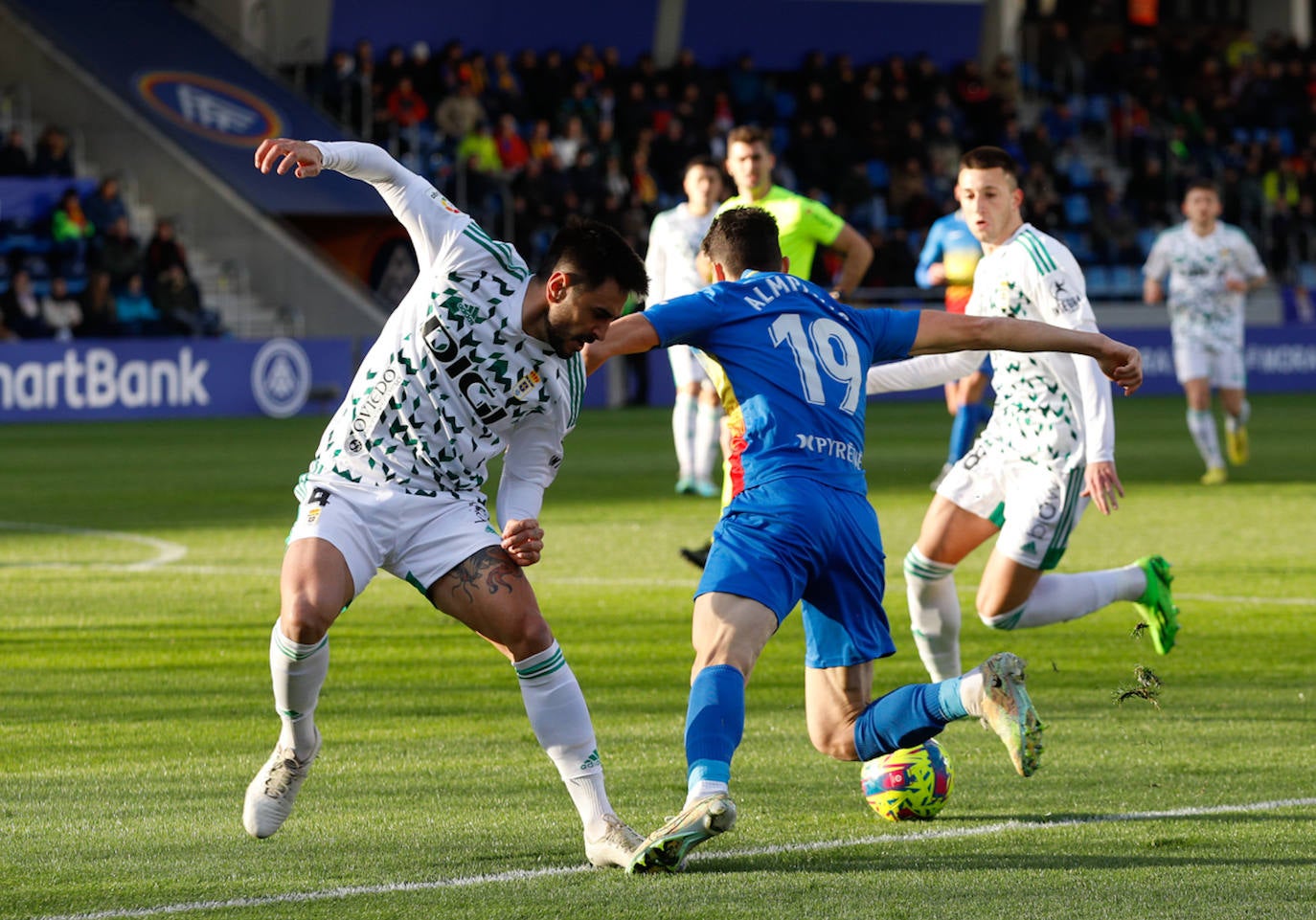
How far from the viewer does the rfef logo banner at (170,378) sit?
23.2m

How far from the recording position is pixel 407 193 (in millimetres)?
5188

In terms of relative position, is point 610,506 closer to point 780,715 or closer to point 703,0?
point 780,715

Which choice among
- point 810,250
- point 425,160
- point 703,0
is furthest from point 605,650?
point 703,0

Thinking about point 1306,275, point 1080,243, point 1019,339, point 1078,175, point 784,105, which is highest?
point 784,105

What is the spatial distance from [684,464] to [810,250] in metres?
3.45

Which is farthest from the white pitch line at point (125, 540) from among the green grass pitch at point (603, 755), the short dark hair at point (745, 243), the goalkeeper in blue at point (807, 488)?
the goalkeeper in blue at point (807, 488)

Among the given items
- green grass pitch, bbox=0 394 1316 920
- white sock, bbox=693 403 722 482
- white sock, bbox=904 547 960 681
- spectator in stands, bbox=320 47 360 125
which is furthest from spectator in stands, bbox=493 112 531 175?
white sock, bbox=904 547 960 681

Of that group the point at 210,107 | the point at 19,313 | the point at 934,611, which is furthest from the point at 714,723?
the point at 210,107

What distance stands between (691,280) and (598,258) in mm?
9316

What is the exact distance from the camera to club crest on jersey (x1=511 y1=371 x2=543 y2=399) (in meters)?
5.02

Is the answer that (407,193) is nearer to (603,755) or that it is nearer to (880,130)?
(603,755)

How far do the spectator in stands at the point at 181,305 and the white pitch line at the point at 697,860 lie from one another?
68.1 feet

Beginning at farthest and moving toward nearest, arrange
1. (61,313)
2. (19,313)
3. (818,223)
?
(61,313) < (19,313) < (818,223)

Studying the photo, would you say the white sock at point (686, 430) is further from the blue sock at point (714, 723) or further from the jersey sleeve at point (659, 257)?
the blue sock at point (714, 723)
